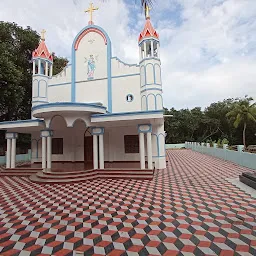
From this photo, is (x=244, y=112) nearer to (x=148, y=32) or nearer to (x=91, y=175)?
(x=148, y=32)

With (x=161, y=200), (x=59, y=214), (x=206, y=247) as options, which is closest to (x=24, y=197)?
(x=59, y=214)

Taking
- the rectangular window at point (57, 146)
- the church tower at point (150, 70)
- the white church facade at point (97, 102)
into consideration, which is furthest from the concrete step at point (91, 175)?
the rectangular window at point (57, 146)

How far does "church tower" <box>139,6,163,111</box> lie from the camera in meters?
10.9

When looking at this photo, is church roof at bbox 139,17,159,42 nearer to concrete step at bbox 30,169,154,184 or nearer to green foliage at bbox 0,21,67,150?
concrete step at bbox 30,169,154,184

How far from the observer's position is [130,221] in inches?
158

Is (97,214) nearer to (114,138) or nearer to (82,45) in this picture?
(114,138)

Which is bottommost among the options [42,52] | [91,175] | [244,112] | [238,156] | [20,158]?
[91,175]

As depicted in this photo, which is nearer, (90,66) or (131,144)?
(131,144)

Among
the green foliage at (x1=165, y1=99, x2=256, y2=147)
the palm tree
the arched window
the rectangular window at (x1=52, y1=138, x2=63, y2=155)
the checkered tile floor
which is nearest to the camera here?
the checkered tile floor

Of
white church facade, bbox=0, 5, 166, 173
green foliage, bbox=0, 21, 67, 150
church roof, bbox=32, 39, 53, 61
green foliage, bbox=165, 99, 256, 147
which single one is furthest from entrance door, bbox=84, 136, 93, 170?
green foliage, bbox=165, 99, 256, 147

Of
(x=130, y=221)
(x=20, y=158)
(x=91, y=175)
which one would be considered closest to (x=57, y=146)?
(x=91, y=175)

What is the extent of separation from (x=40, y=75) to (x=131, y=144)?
8185mm

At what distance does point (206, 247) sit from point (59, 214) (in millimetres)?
3363

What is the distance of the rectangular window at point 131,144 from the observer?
37.2 ft
